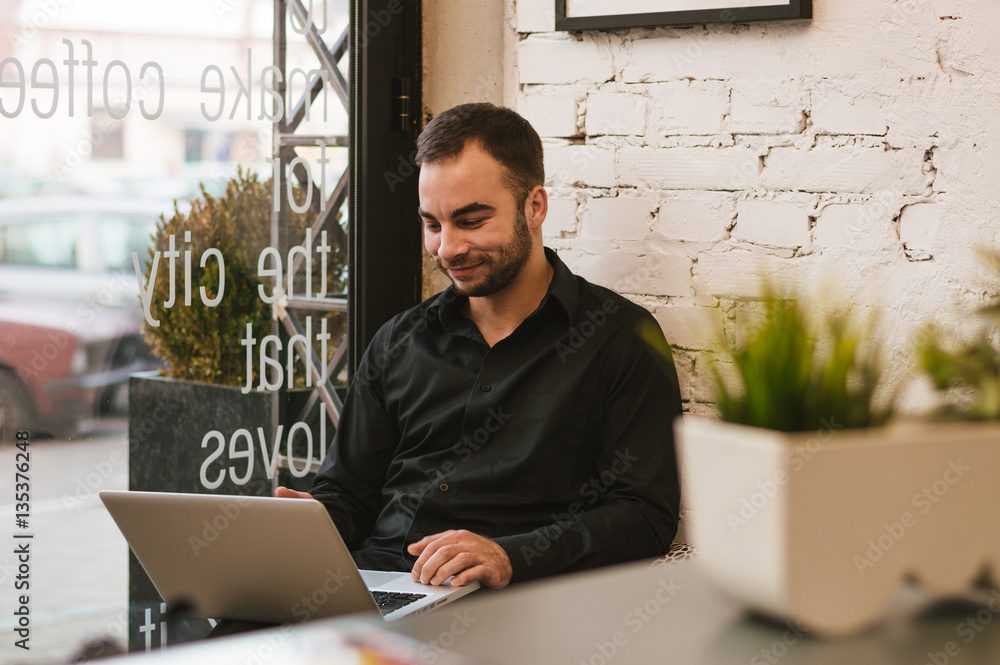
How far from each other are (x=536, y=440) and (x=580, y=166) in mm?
601

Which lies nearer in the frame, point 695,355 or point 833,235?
point 833,235

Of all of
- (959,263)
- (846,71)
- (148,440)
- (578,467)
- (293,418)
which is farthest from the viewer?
(293,418)

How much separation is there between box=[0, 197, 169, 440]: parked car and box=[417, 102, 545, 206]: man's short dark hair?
548 millimetres

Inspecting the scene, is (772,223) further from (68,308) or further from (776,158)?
(68,308)

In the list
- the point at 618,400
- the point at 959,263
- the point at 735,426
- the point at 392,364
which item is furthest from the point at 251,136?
the point at 735,426

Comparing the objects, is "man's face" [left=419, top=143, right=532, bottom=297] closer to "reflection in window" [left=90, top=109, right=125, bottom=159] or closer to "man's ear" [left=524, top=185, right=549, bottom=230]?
"man's ear" [left=524, top=185, right=549, bottom=230]

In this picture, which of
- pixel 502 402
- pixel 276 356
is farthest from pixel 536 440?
pixel 276 356

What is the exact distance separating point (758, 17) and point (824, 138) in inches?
9.6

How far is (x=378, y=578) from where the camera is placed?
1590 mm

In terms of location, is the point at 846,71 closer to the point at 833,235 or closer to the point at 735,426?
the point at 833,235

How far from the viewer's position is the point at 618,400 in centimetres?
180

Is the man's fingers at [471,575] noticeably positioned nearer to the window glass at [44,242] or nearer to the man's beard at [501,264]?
the man's beard at [501,264]

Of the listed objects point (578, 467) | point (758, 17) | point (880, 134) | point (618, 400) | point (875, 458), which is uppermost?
point (758, 17)

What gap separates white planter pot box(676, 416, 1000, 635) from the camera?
0.65 m
